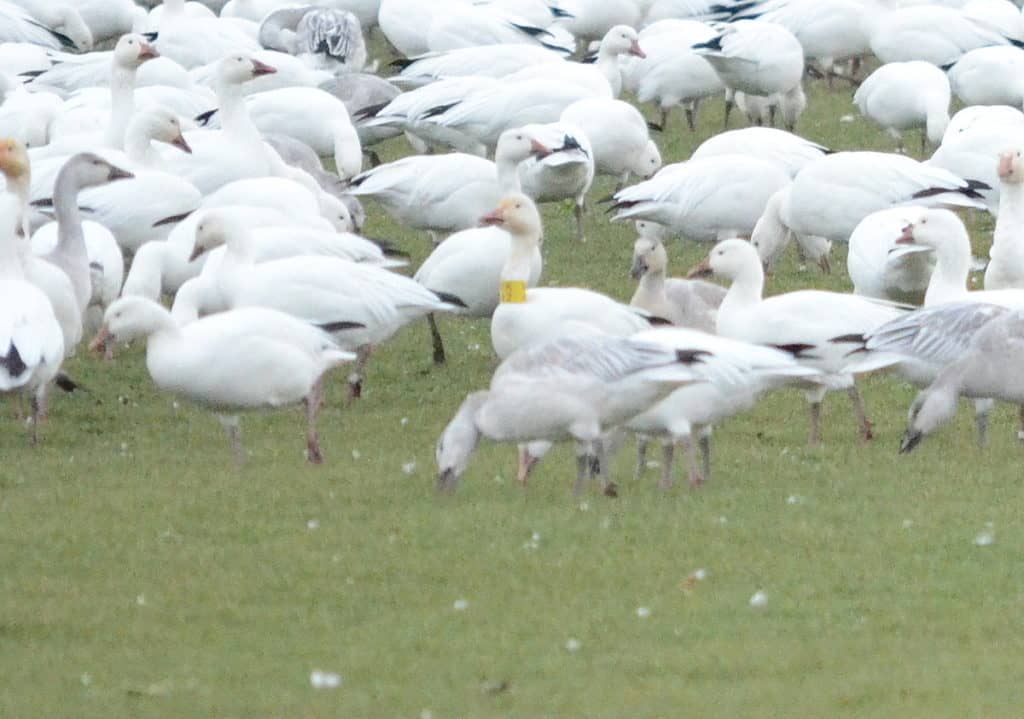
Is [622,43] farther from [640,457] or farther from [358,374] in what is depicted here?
[640,457]

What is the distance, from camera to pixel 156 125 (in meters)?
12.9

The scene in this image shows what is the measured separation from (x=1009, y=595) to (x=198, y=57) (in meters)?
14.8

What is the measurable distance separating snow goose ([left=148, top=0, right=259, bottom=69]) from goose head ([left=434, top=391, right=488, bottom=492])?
1234cm

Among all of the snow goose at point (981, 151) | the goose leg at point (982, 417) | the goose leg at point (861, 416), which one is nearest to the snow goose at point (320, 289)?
the goose leg at point (861, 416)

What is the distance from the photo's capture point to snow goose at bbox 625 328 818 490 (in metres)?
7.86

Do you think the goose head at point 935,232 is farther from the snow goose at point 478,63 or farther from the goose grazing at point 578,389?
the snow goose at point 478,63

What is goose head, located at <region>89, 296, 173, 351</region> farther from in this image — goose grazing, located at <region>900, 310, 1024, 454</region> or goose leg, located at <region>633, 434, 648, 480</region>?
goose grazing, located at <region>900, 310, 1024, 454</region>

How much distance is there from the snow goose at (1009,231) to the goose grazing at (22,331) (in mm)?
4490

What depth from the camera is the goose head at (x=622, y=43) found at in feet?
59.5

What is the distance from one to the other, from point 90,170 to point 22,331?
2.55 m

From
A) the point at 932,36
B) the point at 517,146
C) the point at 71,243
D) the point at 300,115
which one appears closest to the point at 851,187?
the point at 517,146

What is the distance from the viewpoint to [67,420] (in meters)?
10.3

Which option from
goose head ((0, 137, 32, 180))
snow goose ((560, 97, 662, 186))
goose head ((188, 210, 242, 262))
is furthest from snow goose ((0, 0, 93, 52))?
goose head ((188, 210, 242, 262))

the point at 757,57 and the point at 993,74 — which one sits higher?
the point at 993,74
